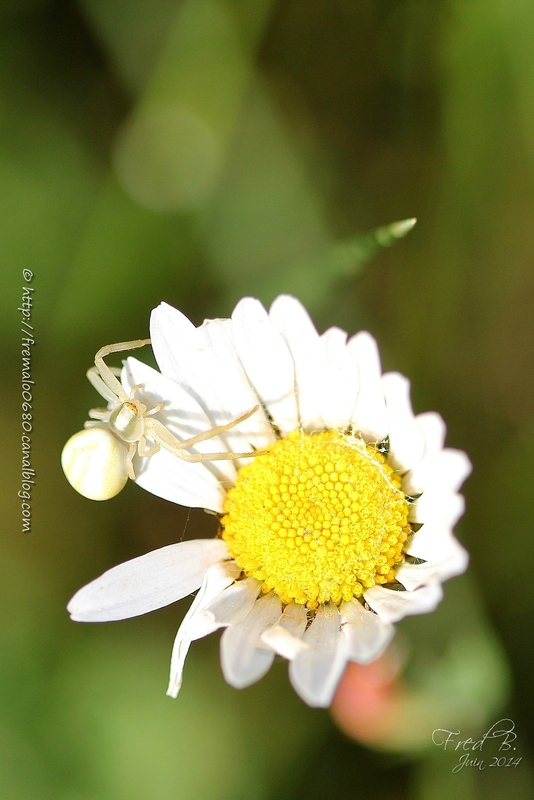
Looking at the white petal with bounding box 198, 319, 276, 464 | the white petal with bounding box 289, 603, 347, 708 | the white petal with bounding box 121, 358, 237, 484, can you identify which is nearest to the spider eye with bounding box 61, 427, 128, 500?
the white petal with bounding box 121, 358, 237, 484

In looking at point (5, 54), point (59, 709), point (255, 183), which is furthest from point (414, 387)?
point (5, 54)

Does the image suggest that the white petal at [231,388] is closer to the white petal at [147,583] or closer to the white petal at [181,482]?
the white petal at [181,482]

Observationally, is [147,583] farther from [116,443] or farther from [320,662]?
[320,662]

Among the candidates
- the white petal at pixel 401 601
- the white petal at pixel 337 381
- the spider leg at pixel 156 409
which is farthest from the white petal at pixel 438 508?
the spider leg at pixel 156 409

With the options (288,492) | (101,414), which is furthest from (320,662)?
(101,414)

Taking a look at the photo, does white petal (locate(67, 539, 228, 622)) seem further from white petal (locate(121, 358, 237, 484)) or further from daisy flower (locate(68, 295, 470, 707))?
white petal (locate(121, 358, 237, 484))
